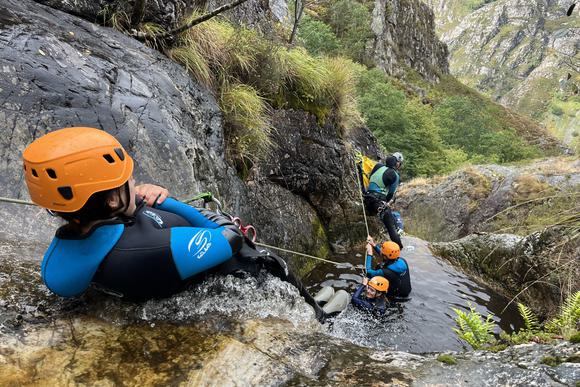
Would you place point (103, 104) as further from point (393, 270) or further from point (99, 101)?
point (393, 270)

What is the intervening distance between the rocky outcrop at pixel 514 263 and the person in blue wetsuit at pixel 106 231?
19.0ft

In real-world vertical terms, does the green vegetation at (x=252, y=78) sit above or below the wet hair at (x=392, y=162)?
above

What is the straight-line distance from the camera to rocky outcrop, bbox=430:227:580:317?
7.32 m

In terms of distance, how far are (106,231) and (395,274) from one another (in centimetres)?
605

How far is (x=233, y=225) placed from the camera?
2.98m

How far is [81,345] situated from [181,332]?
0.57 metres

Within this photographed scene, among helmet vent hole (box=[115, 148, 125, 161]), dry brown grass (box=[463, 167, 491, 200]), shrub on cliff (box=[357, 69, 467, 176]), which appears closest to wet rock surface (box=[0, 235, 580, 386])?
helmet vent hole (box=[115, 148, 125, 161])

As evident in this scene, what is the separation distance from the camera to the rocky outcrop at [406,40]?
49500 mm

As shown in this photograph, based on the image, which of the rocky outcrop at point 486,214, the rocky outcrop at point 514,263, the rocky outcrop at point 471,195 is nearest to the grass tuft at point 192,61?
the rocky outcrop at point 514,263

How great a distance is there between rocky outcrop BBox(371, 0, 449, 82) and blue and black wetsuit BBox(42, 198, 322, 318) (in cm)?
4945

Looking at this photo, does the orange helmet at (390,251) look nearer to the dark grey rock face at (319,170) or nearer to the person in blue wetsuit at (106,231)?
the dark grey rock face at (319,170)

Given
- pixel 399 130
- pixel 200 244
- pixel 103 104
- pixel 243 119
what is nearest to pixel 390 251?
pixel 243 119

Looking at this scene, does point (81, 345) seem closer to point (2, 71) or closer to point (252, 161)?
point (2, 71)

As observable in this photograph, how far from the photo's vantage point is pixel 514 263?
8.64 m
